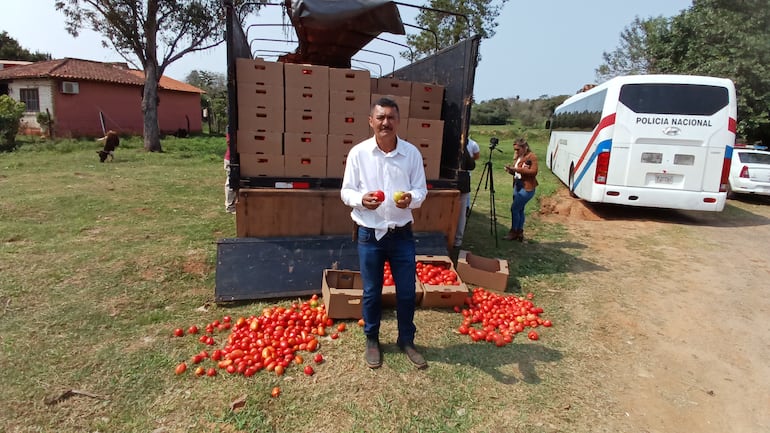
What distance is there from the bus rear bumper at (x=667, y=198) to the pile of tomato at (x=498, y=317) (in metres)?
5.27

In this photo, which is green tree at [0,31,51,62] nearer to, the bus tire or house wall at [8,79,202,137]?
house wall at [8,79,202,137]

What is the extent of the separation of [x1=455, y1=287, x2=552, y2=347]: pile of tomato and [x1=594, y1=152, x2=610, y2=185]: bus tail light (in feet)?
17.1

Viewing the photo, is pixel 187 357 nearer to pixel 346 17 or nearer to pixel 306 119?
pixel 306 119

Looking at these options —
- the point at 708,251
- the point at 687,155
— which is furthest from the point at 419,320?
the point at 687,155

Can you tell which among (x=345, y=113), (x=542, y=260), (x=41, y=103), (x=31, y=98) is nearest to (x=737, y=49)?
(x=542, y=260)

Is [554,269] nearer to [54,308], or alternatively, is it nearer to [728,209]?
[54,308]

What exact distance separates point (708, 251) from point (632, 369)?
4.94 meters

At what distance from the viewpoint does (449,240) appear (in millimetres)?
5656

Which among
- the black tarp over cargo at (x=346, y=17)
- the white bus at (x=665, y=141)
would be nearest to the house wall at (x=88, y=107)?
the black tarp over cargo at (x=346, y=17)

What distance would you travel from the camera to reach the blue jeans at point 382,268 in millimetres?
3291

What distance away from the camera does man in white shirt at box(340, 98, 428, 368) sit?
3.14m

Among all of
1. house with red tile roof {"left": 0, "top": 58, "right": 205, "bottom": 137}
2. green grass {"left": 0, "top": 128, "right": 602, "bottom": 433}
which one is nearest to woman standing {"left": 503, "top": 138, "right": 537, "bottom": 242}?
green grass {"left": 0, "top": 128, "right": 602, "bottom": 433}

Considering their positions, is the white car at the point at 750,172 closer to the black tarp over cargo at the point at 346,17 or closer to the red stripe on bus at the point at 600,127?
the red stripe on bus at the point at 600,127

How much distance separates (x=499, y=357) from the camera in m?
3.72
